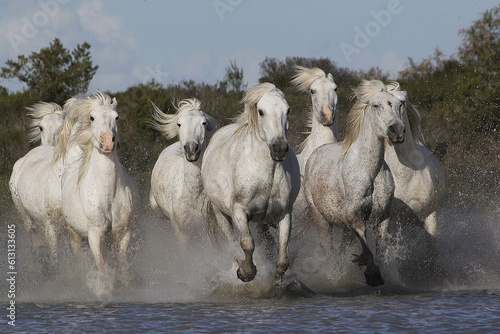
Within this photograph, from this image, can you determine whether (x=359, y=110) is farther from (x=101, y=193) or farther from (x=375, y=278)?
(x=101, y=193)

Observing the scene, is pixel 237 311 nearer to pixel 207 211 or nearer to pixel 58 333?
pixel 58 333

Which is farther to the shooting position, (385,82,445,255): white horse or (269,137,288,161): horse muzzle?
(385,82,445,255): white horse

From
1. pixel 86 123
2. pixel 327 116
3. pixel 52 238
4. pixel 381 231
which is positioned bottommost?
pixel 381 231

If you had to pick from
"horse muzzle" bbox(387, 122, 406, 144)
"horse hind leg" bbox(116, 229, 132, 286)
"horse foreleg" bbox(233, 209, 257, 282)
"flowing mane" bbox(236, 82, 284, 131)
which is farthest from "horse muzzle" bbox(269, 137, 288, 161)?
"horse hind leg" bbox(116, 229, 132, 286)

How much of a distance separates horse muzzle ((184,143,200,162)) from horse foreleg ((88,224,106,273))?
49.3 inches

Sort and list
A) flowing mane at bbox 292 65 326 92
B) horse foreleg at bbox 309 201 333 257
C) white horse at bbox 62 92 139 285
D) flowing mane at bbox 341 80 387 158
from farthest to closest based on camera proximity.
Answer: flowing mane at bbox 292 65 326 92 < horse foreleg at bbox 309 201 333 257 < flowing mane at bbox 341 80 387 158 < white horse at bbox 62 92 139 285

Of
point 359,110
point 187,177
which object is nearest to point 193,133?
point 187,177

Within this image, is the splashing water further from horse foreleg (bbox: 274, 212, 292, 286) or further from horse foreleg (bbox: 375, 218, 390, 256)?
horse foreleg (bbox: 274, 212, 292, 286)

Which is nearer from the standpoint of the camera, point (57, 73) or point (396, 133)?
point (396, 133)

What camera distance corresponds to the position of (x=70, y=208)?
8.17 metres

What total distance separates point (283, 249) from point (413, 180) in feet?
6.07

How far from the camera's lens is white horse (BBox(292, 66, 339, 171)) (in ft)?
31.6

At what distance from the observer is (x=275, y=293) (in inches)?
301

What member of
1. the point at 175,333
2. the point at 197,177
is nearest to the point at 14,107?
the point at 197,177
